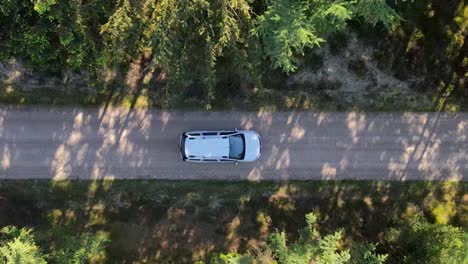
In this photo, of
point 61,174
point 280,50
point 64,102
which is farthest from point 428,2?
point 61,174

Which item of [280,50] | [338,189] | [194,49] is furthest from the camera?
[338,189]

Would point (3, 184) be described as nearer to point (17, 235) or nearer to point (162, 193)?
point (17, 235)

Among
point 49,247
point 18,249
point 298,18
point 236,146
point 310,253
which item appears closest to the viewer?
point 298,18

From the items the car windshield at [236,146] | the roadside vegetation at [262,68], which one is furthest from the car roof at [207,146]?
the roadside vegetation at [262,68]

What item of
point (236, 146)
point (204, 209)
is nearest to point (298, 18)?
point (236, 146)

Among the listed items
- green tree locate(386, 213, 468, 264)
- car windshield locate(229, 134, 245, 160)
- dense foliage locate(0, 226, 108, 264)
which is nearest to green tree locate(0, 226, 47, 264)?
dense foliage locate(0, 226, 108, 264)

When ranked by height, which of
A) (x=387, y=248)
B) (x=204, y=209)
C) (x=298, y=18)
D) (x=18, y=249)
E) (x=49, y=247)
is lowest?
(x=387, y=248)

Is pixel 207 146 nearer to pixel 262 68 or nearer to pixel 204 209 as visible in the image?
pixel 204 209
